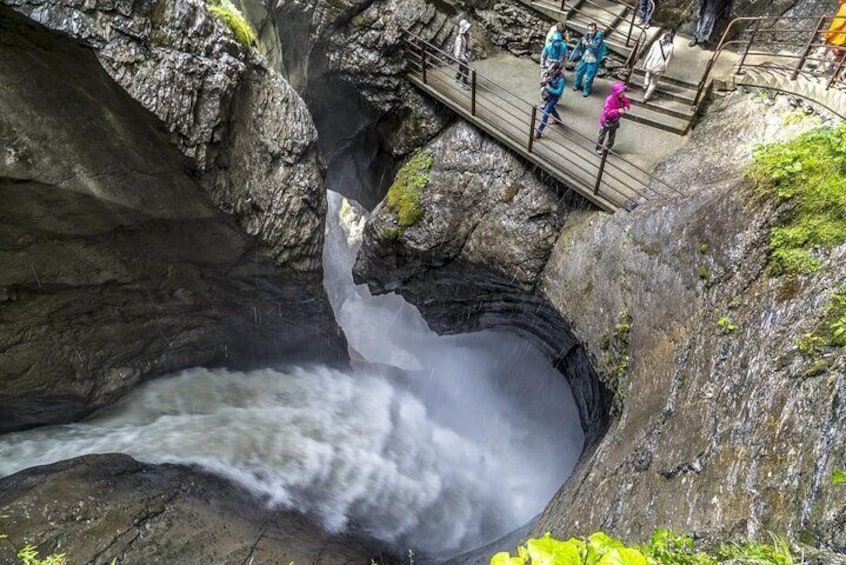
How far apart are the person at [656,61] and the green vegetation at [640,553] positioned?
29.2 feet

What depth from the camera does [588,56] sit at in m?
10.5

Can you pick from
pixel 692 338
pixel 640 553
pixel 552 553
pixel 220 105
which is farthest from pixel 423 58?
pixel 552 553

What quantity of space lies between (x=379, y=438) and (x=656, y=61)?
34.5ft

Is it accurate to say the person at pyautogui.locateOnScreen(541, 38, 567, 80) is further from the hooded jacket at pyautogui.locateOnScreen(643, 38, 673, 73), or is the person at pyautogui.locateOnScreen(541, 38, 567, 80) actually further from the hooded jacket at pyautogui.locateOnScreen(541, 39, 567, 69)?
the hooded jacket at pyautogui.locateOnScreen(643, 38, 673, 73)

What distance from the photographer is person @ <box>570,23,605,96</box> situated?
10.3 metres

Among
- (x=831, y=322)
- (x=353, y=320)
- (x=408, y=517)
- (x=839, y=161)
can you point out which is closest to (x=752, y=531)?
(x=831, y=322)

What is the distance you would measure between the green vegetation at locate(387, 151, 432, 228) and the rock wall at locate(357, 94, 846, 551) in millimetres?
222

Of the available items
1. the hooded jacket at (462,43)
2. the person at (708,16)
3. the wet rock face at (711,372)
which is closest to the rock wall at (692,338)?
the wet rock face at (711,372)

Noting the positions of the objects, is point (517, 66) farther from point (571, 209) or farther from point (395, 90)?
point (571, 209)

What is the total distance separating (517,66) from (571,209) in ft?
15.7

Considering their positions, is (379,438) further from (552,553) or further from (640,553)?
(552,553)

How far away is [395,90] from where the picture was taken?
11625 millimetres

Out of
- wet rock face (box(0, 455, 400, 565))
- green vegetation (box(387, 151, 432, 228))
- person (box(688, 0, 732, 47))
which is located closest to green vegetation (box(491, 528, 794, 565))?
wet rock face (box(0, 455, 400, 565))

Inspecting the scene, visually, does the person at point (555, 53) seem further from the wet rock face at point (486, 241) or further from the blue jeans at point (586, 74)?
the wet rock face at point (486, 241)
